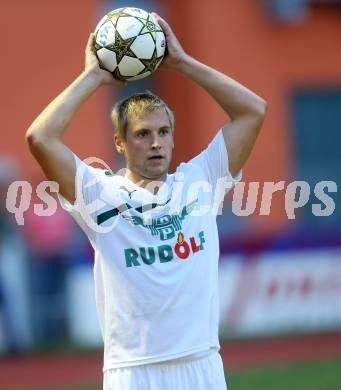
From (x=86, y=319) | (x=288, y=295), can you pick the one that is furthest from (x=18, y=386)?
(x=288, y=295)

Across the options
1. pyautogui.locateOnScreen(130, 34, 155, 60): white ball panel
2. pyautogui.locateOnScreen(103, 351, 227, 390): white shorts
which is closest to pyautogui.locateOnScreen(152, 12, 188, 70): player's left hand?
pyautogui.locateOnScreen(130, 34, 155, 60): white ball panel

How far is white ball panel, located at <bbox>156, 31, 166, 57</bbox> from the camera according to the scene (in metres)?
5.31

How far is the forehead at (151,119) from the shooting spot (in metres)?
5.19

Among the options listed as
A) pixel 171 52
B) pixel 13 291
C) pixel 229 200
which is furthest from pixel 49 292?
pixel 171 52

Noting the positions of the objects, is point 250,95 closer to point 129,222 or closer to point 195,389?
point 129,222

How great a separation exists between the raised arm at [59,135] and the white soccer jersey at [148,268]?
0.06 metres

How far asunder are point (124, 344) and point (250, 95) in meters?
1.44

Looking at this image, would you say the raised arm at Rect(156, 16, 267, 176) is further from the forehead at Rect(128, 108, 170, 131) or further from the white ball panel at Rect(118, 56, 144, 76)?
the forehead at Rect(128, 108, 170, 131)

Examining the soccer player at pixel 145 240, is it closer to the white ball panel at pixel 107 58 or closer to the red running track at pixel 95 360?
the white ball panel at pixel 107 58

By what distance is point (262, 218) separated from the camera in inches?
762

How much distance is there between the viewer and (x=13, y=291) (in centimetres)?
1370

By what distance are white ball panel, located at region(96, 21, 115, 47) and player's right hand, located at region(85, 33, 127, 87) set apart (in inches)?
2.3

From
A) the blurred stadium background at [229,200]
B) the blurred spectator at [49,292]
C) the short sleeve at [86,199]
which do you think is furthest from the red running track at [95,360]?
the short sleeve at [86,199]

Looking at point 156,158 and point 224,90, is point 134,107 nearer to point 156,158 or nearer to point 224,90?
point 156,158
